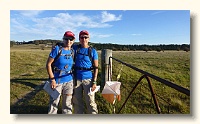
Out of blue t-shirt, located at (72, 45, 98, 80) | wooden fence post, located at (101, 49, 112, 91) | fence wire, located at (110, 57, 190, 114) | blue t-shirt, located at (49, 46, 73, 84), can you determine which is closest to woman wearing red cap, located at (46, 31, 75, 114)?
blue t-shirt, located at (49, 46, 73, 84)

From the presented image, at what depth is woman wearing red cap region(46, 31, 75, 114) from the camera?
3.21 metres

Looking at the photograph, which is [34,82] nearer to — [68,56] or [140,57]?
[68,56]

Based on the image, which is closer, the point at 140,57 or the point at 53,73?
the point at 53,73

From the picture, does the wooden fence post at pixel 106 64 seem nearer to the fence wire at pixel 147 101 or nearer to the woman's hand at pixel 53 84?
the fence wire at pixel 147 101

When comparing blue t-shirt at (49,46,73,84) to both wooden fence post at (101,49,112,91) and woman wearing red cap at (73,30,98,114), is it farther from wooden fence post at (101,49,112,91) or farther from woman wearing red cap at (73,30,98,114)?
wooden fence post at (101,49,112,91)

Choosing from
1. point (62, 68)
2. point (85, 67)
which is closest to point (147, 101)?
point (85, 67)

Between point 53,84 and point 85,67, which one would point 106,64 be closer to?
point 85,67

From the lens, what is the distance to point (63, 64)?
3.26m

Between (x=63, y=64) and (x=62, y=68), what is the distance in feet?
0.17

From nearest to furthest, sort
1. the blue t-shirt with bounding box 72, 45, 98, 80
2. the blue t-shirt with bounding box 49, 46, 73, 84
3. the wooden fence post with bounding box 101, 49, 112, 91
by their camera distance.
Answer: the blue t-shirt with bounding box 49, 46, 73, 84, the blue t-shirt with bounding box 72, 45, 98, 80, the wooden fence post with bounding box 101, 49, 112, 91

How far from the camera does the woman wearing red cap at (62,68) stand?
321 cm

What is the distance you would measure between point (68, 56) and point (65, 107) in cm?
72

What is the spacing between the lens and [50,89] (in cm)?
332
